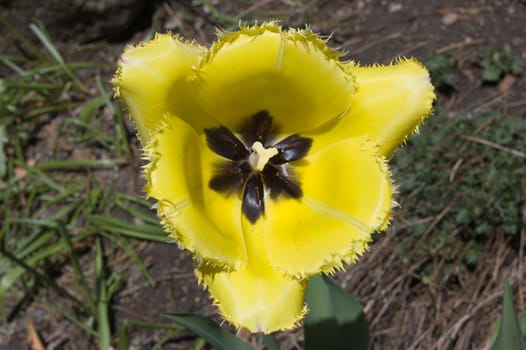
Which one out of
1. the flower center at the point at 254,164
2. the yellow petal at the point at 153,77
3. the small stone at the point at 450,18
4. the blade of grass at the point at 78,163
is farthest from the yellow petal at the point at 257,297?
the small stone at the point at 450,18

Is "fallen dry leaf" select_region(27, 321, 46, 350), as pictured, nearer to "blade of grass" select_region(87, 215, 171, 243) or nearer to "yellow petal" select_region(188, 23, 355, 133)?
"blade of grass" select_region(87, 215, 171, 243)

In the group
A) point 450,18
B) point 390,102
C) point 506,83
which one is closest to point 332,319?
point 390,102

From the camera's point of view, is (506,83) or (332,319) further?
(506,83)

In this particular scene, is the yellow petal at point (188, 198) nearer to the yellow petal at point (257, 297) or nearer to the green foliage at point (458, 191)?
the yellow petal at point (257, 297)

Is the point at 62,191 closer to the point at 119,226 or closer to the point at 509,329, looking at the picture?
the point at 119,226

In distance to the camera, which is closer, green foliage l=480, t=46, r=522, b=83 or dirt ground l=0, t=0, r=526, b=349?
dirt ground l=0, t=0, r=526, b=349

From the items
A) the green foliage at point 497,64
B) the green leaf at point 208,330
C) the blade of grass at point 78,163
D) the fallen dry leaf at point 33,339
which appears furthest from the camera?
the green foliage at point 497,64

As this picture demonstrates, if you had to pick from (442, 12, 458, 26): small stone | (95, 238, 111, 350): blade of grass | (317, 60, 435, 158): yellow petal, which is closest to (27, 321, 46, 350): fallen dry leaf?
(95, 238, 111, 350): blade of grass
